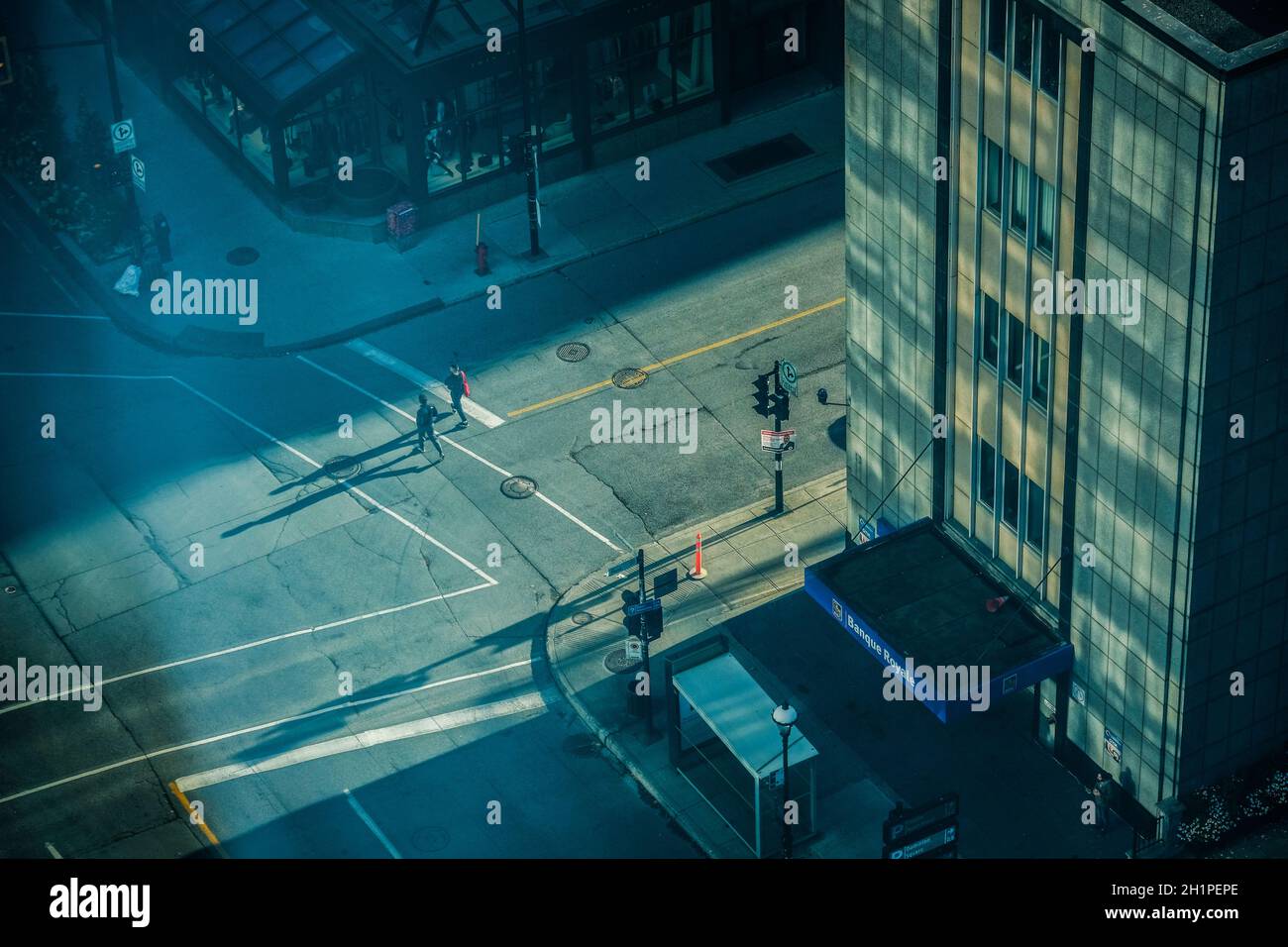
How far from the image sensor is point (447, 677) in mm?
52000

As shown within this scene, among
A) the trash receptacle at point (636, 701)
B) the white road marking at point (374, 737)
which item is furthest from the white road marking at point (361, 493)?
the trash receptacle at point (636, 701)

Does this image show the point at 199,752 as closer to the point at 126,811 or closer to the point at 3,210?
the point at 126,811

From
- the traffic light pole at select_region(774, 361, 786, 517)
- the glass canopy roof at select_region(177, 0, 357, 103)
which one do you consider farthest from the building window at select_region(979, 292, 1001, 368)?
the glass canopy roof at select_region(177, 0, 357, 103)

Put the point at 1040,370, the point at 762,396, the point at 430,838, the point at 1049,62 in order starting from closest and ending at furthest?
the point at 1049,62, the point at 1040,370, the point at 430,838, the point at 762,396

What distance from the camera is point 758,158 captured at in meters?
69.1

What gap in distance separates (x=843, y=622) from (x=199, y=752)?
48.4ft

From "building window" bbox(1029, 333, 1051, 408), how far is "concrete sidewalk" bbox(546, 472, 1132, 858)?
8.32 metres

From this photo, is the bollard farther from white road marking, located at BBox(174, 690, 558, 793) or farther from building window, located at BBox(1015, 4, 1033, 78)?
building window, located at BBox(1015, 4, 1033, 78)

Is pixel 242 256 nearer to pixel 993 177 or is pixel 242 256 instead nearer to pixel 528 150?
pixel 528 150

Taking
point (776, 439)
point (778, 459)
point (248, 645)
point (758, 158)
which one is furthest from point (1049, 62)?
point (758, 158)

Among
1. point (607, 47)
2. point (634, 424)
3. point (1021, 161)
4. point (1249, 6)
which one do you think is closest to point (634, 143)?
point (607, 47)

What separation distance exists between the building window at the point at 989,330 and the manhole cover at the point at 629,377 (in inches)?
631

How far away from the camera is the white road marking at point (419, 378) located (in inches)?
2361

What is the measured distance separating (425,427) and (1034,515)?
18.4 metres
